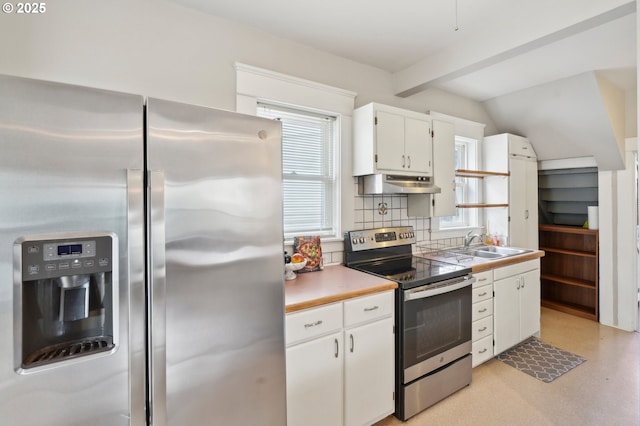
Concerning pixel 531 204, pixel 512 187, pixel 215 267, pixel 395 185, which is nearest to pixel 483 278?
pixel 395 185

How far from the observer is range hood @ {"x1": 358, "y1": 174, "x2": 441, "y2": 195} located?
2.41 m

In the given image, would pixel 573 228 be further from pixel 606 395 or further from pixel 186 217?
pixel 186 217

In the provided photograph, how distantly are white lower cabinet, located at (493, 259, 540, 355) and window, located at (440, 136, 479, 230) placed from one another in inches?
32.1

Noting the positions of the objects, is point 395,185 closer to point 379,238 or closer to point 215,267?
point 379,238

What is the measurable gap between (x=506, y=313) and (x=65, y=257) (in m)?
3.16

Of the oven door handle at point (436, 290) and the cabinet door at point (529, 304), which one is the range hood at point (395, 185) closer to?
the oven door handle at point (436, 290)

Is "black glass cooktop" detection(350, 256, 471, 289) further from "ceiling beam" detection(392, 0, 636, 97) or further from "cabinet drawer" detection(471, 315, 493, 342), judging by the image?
"ceiling beam" detection(392, 0, 636, 97)

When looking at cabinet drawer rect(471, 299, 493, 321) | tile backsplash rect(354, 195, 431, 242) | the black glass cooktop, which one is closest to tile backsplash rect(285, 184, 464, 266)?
tile backsplash rect(354, 195, 431, 242)

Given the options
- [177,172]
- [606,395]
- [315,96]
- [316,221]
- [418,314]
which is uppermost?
[315,96]

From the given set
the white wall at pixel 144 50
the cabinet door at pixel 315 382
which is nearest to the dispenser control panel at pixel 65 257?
the cabinet door at pixel 315 382

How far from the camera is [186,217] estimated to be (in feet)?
3.43

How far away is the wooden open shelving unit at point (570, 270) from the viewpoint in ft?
12.3

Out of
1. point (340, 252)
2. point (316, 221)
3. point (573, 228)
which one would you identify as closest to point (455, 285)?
point (340, 252)

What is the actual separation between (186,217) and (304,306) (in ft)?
2.68
